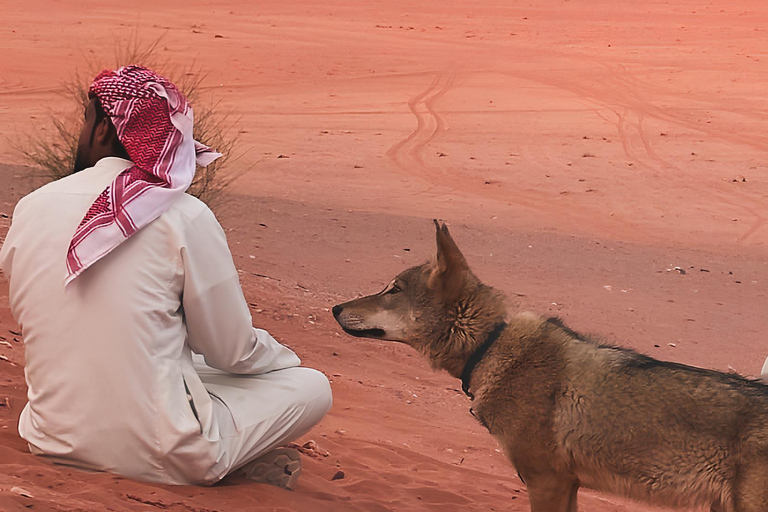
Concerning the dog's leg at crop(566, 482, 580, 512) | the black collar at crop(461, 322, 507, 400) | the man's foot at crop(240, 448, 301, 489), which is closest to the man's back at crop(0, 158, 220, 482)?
the man's foot at crop(240, 448, 301, 489)

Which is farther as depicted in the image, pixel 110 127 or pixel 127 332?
pixel 110 127

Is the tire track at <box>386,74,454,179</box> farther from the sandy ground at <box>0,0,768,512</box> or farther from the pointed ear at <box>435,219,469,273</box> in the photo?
the pointed ear at <box>435,219,469,273</box>

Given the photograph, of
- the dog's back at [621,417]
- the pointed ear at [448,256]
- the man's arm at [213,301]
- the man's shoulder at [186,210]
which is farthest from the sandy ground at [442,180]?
the pointed ear at [448,256]

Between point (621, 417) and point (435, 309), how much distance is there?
43.8 inches

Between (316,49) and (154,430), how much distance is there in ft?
82.3

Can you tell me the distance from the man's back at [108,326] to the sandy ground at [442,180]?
242 mm

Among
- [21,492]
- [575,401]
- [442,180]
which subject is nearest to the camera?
[21,492]

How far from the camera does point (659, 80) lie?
24359 mm

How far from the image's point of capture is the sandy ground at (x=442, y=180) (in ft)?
19.9

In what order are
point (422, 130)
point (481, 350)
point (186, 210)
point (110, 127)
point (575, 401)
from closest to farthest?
1. point (186, 210)
2. point (110, 127)
3. point (575, 401)
4. point (481, 350)
5. point (422, 130)

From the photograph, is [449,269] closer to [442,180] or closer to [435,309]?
[435,309]

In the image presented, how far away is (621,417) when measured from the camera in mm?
4285

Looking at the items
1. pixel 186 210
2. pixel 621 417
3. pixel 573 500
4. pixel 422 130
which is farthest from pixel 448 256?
pixel 422 130

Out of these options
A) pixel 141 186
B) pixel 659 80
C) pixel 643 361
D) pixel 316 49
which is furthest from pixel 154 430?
pixel 316 49
